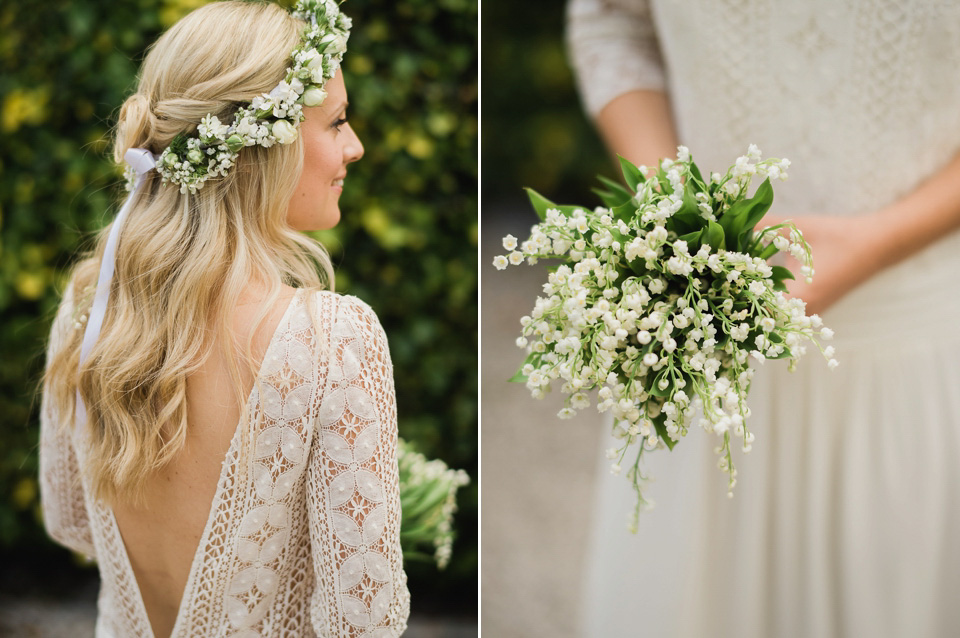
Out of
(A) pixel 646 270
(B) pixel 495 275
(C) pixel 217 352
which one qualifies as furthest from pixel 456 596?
(B) pixel 495 275

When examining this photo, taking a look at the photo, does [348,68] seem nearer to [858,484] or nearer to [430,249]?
[430,249]

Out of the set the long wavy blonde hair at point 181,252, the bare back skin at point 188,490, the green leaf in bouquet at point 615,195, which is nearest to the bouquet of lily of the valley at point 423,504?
the bare back skin at point 188,490

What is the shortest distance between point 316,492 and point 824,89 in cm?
142

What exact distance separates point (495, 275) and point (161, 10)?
4.01 m

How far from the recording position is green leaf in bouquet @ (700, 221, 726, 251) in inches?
48.3

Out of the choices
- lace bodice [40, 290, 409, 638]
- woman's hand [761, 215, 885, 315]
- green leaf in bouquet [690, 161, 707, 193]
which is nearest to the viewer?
green leaf in bouquet [690, 161, 707, 193]

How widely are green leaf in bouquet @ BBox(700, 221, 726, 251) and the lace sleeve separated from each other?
64cm

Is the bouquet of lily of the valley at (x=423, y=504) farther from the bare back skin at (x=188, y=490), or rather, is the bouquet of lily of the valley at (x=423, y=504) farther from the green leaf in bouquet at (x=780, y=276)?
the green leaf in bouquet at (x=780, y=276)

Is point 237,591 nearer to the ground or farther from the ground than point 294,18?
nearer to the ground

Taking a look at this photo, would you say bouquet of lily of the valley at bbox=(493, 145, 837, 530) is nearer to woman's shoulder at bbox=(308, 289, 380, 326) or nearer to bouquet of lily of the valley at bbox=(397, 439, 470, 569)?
woman's shoulder at bbox=(308, 289, 380, 326)

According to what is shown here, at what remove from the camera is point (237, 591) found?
4.93ft

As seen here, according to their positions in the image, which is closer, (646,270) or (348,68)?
(646,270)

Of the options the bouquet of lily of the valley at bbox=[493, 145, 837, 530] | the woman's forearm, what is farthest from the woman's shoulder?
the woman's forearm

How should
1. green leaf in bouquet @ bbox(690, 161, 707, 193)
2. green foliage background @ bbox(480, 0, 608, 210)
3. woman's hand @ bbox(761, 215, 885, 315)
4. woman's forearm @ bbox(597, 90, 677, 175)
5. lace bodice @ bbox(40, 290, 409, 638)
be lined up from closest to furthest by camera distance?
green leaf in bouquet @ bbox(690, 161, 707, 193), lace bodice @ bbox(40, 290, 409, 638), woman's hand @ bbox(761, 215, 885, 315), woman's forearm @ bbox(597, 90, 677, 175), green foliage background @ bbox(480, 0, 608, 210)
